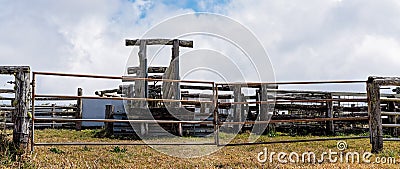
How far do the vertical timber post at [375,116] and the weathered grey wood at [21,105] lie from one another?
6547 mm

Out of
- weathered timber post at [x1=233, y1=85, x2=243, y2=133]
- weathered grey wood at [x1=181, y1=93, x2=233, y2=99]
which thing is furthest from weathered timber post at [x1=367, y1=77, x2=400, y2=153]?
weathered grey wood at [x1=181, y1=93, x2=233, y2=99]

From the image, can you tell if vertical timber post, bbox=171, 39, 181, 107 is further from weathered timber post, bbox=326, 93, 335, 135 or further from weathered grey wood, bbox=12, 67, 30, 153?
weathered grey wood, bbox=12, 67, 30, 153

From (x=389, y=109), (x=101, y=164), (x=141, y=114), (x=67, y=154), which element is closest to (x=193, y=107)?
(x=141, y=114)

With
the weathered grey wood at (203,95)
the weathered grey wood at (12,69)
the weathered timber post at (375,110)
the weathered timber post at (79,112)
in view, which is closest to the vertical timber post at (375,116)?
the weathered timber post at (375,110)

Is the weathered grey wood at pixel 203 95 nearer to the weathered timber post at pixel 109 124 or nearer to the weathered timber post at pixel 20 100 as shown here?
the weathered timber post at pixel 109 124

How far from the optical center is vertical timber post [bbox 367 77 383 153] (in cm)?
905

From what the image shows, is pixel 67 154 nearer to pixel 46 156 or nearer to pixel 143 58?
pixel 46 156

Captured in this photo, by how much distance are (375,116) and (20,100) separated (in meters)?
6.73

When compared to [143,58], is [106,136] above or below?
below

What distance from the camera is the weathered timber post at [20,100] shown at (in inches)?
296

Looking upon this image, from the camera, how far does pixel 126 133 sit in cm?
1397

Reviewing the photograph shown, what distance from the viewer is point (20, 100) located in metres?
7.56

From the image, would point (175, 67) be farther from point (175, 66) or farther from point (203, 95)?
point (203, 95)

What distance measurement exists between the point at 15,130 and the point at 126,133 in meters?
6.54
